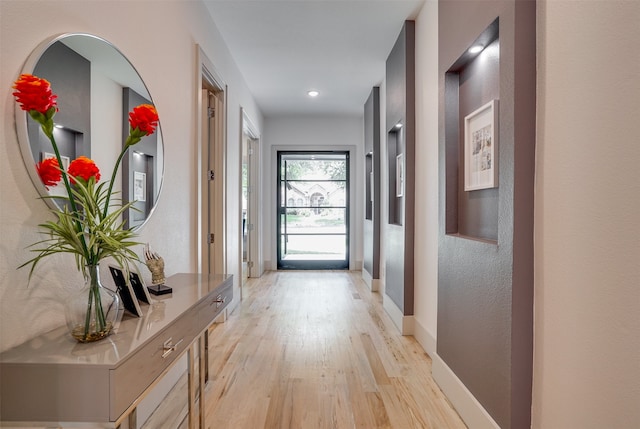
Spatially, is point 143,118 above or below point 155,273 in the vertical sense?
above

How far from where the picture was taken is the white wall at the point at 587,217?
106cm

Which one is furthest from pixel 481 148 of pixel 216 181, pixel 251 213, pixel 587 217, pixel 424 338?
pixel 251 213

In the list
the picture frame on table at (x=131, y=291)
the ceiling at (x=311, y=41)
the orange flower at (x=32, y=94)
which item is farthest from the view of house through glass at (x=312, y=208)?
the orange flower at (x=32, y=94)

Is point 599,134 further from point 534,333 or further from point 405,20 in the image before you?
point 405,20

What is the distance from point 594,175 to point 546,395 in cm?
83

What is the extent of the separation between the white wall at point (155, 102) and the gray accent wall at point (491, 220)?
1.63 metres

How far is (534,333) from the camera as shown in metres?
1.48

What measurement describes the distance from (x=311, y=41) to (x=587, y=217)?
2.98m

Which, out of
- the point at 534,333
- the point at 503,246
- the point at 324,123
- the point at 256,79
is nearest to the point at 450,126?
the point at 503,246

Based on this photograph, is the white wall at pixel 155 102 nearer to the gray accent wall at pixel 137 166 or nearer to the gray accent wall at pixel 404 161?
the gray accent wall at pixel 137 166

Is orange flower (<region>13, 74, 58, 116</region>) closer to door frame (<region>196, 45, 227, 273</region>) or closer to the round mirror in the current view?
the round mirror

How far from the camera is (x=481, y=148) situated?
1.90 m

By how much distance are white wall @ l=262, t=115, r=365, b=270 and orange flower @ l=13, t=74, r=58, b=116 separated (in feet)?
18.2

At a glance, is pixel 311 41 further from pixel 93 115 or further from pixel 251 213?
pixel 251 213
